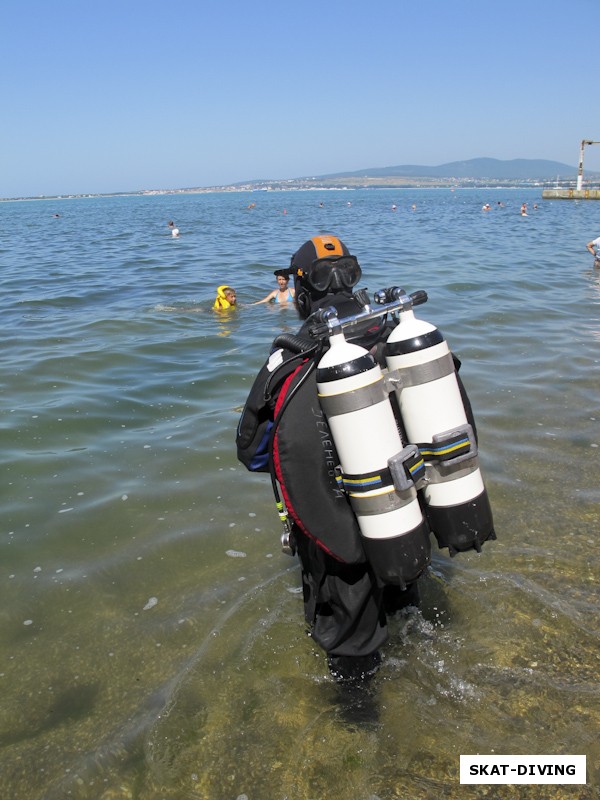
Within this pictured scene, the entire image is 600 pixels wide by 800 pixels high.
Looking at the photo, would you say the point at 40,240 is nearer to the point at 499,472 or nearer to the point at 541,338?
the point at 541,338

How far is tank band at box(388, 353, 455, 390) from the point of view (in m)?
2.45

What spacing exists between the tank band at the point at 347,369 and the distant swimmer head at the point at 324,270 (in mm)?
620

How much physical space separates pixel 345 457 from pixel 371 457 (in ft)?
0.33

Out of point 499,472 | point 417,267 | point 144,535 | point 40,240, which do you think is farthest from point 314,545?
point 40,240

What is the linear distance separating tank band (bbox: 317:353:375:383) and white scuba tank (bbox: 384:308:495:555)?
0.77 feet

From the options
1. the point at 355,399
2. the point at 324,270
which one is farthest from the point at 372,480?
the point at 324,270

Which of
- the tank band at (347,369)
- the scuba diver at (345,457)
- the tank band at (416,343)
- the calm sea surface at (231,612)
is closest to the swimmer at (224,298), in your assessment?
the calm sea surface at (231,612)

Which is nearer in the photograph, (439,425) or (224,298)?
(439,425)

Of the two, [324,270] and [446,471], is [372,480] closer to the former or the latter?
[446,471]

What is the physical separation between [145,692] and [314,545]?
150 cm

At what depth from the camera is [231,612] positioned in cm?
397

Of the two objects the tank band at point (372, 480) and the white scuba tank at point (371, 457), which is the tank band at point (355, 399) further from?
the tank band at point (372, 480)

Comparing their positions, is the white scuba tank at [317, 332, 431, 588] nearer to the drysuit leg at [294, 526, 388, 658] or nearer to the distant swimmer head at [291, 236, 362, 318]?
the drysuit leg at [294, 526, 388, 658]

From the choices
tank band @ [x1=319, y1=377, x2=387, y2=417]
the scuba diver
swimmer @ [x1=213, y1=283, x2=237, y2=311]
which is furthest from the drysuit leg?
swimmer @ [x1=213, y1=283, x2=237, y2=311]
